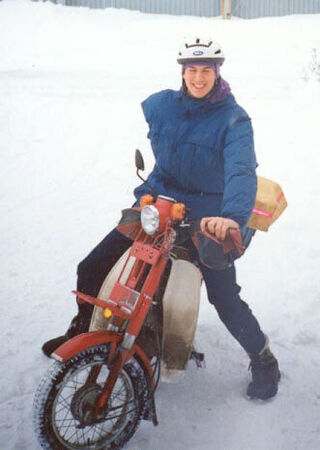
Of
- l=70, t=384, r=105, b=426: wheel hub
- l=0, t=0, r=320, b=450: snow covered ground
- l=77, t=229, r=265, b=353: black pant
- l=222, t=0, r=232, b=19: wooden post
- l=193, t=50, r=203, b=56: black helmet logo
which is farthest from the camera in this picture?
l=222, t=0, r=232, b=19: wooden post

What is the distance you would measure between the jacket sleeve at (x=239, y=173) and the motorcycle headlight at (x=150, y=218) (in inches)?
13.0

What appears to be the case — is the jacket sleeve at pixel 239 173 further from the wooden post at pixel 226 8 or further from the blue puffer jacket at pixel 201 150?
the wooden post at pixel 226 8

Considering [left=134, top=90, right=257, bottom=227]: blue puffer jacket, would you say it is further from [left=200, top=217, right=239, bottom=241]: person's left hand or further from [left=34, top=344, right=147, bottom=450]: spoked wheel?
[left=34, top=344, right=147, bottom=450]: spoked wheel

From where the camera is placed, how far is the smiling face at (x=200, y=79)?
289cm

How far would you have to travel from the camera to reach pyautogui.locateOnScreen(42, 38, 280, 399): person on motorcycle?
2.75 metres

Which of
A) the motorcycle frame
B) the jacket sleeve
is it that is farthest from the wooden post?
the motorcycle frame

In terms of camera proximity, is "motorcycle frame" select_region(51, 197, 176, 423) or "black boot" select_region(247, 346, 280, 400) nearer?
"motorcycle frame" select_region(51, 197, 176, 423)

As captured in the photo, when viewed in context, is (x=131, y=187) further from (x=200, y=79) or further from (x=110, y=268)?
(x=200, y=79)

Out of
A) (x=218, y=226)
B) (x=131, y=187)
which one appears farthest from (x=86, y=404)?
(x=131, y=187)

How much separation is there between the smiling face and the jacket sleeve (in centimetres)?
25

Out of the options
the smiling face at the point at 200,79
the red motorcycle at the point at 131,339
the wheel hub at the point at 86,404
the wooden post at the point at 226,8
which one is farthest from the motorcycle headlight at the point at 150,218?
the wooden post at the point at 226,8

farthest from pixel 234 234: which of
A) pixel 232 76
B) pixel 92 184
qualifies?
pixel 232 76

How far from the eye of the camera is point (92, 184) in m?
7.10

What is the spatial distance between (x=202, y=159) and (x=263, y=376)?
4.90ft
